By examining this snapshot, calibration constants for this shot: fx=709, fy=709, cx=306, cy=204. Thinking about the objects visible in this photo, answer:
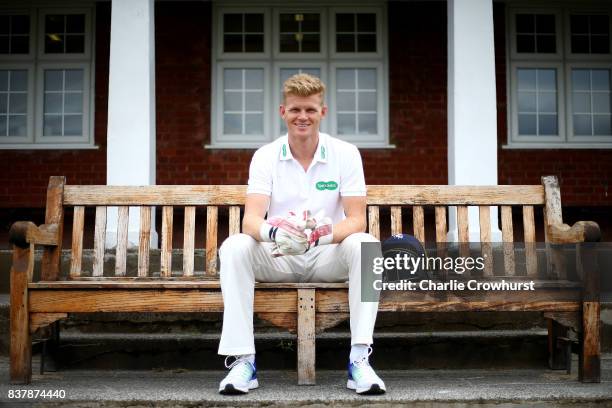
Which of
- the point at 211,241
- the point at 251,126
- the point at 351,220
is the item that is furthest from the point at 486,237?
the point at 251,126

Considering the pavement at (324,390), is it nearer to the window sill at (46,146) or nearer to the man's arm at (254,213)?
the man's arm at (254,213)

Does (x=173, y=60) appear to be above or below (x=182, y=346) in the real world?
above

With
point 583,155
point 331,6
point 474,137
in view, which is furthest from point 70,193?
point 583,155

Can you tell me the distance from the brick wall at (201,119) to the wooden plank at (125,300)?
187 inches

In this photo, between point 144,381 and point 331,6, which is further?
point 331,6

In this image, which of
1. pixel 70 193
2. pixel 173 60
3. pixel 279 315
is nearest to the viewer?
pixel 279 315

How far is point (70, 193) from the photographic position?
13.8ft

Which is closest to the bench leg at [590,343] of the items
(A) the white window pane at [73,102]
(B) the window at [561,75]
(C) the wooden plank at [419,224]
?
(C) the wooden plank at [419,224]

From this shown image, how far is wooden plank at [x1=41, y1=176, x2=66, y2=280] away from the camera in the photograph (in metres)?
4.02

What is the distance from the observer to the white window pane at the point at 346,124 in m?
8.39

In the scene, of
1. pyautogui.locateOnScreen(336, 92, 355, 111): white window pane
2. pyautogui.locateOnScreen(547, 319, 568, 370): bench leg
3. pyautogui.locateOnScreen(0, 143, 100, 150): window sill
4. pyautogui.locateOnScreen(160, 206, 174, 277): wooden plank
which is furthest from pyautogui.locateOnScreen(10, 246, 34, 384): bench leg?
pyautogui.locateOnScreen(336, 92, 355, 111): white window pane

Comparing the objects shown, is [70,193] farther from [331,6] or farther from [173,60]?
[331,6]

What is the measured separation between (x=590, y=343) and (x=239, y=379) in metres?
1.82

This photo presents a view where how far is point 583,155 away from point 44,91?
642 centimetres
